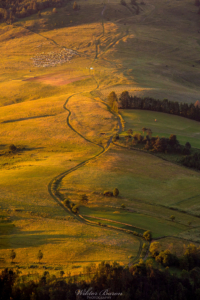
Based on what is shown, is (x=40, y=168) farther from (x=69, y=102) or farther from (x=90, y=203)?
(x=69, y=102)

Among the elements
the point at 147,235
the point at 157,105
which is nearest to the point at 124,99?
the point at 157,105

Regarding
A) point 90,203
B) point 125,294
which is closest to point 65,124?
point 90,203

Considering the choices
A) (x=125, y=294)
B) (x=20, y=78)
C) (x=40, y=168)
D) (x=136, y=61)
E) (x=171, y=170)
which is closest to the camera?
(x=125, y=294)

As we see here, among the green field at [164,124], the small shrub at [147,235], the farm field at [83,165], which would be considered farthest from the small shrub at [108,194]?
the green field at [164,124]

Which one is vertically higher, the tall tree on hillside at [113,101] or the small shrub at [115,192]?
the tall tree on hillside at [113,101]

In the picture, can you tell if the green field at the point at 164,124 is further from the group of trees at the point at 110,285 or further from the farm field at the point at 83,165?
the group of trees at the point at 110,285

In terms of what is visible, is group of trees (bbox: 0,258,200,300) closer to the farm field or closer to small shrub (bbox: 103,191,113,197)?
the farm field

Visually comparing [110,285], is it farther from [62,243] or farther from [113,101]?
[113,101]
